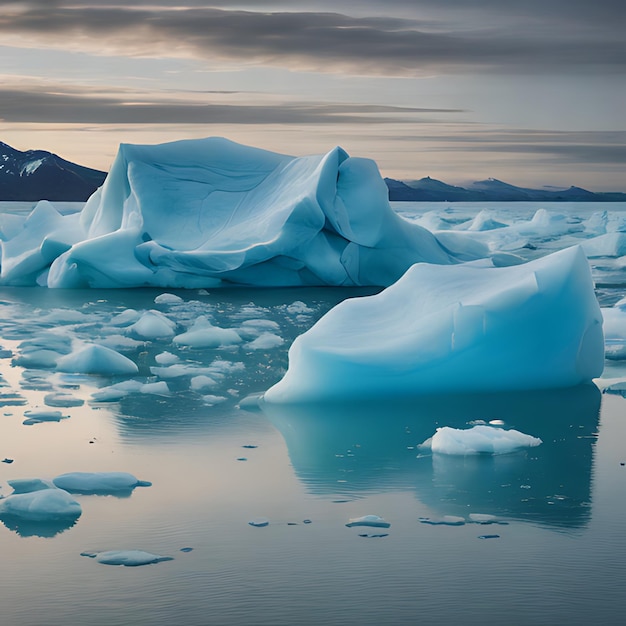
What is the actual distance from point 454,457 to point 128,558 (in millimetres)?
1928

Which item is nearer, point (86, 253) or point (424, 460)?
point (424, 460)

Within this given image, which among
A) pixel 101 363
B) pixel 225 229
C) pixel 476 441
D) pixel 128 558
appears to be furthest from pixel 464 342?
pixel 225 229

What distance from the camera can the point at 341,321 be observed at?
6.49 meters

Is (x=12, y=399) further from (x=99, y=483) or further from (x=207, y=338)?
(x=207, y=338)

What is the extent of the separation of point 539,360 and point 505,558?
10.1 feet

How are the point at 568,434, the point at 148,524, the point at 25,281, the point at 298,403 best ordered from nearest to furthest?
the point at 148,524 → the point at 568,434 → the point at 298,403 → the point at 25,281

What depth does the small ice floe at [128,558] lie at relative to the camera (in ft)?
11.0

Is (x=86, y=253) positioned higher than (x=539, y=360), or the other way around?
(x=86, y=253)

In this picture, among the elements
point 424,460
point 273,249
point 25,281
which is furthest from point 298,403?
point 25,281

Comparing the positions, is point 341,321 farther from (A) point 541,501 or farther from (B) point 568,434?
(A) point 541,501

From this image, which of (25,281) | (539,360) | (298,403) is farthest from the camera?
(25,281)

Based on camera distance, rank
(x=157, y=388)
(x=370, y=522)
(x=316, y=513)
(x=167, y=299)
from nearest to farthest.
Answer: (x=370, y=522)
(x=316, y=513)
(x=157, y=388)
(x=167, y=299)

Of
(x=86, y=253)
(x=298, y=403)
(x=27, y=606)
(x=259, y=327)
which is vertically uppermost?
(x=86, y=253)

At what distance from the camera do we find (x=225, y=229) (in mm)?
14008
